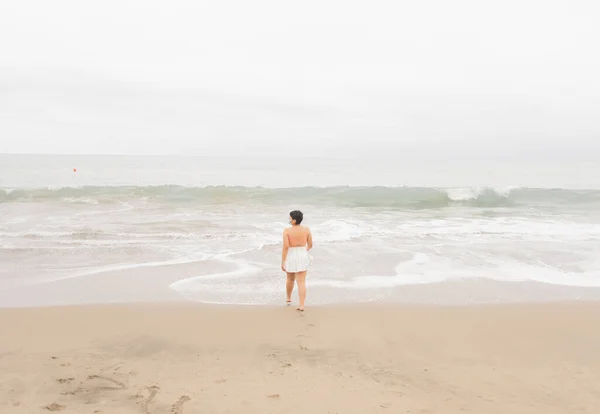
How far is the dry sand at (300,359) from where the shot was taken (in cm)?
360

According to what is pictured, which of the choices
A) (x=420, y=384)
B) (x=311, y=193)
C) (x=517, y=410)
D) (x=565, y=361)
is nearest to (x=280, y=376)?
(x=420, y=384)

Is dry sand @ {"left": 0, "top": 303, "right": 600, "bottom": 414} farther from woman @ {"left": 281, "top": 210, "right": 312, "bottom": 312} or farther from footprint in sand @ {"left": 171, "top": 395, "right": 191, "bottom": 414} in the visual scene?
woman @ {"left": 281, "top": 210, "right": 312, "bottom": 312}

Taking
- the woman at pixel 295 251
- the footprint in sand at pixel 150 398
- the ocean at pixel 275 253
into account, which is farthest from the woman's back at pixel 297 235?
the footprint in sand at pixel 150 398

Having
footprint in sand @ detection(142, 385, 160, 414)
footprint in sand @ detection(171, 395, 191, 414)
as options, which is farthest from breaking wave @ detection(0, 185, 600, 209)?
footprint in sand @ detection(171, 395, 191, 414)

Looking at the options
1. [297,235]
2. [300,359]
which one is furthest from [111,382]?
[297,235]

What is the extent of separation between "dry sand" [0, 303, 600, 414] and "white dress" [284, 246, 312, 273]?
1.91 ft

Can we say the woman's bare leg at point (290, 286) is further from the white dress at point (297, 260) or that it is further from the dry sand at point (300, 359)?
the dry sand at point (300, 359)

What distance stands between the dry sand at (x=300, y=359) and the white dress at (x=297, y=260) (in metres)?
0.58

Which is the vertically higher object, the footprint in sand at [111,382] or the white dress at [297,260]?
the white dress at [297,260]

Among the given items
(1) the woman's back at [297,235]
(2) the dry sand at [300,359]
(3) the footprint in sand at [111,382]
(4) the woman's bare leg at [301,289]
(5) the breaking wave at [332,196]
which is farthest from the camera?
(5) the breaking wave at [332,196]

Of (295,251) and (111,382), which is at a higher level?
(295,251)

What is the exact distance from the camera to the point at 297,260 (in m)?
6.29

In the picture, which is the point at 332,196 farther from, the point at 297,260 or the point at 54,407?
the point at 54,407

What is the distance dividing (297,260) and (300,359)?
1990 mm
